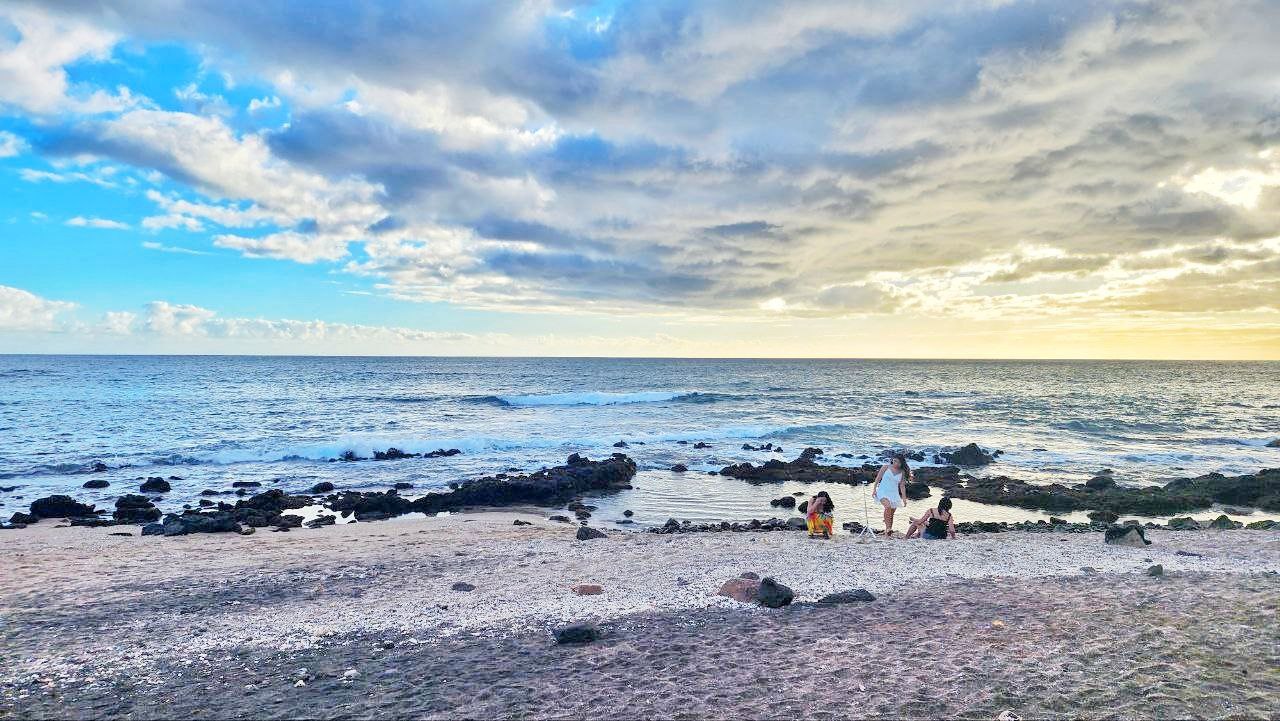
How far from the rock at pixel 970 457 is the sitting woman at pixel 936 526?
17.5 meters

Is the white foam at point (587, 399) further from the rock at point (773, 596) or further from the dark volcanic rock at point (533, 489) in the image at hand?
the rock at point (773, 596)

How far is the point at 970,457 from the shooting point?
30594mm

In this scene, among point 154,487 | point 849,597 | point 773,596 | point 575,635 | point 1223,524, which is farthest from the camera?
point 154,487

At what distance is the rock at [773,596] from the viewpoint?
30.3 ft

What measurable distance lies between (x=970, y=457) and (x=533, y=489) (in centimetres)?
2016

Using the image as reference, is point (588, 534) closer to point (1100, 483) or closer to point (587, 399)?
point (1100, 483)

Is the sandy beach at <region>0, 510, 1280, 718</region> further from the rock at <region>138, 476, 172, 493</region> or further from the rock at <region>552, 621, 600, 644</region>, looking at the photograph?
the rock at <region>138, 476, 172, 493</region>

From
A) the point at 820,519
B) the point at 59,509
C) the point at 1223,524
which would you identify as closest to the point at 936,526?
the point at 820,519

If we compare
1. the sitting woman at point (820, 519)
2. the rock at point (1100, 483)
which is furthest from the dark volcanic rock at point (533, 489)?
the rock at point (1100, 483)

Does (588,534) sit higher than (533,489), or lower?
higher

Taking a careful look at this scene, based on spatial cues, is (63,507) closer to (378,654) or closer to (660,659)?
(378,654)

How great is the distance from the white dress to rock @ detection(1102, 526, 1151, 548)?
3.92 metres

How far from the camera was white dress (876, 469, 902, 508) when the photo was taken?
48.5 ft

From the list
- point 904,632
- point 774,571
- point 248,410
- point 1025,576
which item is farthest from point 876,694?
point 248,410
